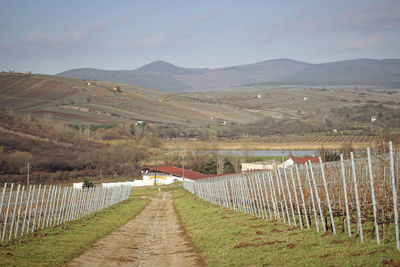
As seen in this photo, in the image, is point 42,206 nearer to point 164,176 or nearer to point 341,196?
point 341,196

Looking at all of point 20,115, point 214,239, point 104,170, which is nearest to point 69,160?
point 104,170

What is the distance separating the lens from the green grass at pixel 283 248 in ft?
38.2

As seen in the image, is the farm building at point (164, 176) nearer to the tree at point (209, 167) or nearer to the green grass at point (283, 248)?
the tree at point (209, 167)

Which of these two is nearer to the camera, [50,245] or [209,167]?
[50,245]

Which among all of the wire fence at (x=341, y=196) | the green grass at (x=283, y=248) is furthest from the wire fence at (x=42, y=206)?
the wire fence at (x=341, y=196)

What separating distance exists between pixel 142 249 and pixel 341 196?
768 centimetres

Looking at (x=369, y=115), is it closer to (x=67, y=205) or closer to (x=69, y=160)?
(x=69, y=160)

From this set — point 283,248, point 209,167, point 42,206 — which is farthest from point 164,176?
point 283,248

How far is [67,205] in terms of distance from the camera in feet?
90.1

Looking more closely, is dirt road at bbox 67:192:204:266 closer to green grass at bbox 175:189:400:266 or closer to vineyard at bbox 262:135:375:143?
green grass at bbox 175:189:400:266

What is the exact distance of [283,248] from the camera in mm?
14391

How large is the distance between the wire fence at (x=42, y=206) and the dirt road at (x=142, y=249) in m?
3.26

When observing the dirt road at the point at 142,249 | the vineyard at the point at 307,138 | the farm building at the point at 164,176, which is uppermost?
the dirt road at the point at 142,249

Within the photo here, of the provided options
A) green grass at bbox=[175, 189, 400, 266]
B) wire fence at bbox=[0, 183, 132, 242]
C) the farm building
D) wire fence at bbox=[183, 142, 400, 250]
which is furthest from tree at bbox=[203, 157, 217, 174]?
green grass at bbox=[175, 189, 400, 266]
